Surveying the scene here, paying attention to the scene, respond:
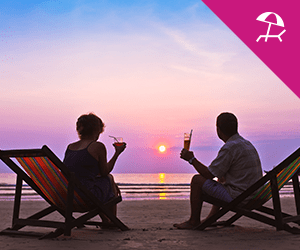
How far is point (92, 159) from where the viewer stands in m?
4.28

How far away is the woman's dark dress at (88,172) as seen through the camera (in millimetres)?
4277

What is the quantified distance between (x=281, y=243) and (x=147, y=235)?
4.67ft

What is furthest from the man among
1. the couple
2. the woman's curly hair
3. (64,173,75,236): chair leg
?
(64,173,75,236): chair leg

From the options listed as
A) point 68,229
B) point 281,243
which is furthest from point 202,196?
point 68,229

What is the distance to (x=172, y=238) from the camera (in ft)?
12.9

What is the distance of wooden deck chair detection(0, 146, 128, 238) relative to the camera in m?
3.80

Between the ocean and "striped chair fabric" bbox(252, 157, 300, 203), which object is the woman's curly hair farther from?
the ocean

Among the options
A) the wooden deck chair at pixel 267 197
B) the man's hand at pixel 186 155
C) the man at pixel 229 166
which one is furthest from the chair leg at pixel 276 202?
the man's hand at pixel 186 155

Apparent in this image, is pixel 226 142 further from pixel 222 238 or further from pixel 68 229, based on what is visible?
pixel 68 229

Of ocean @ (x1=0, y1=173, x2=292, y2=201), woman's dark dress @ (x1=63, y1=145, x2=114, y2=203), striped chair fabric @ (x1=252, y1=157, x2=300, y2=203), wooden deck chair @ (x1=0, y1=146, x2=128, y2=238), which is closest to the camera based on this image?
wooden deck chair @ (x1=0, y1=146, x2=128, y2=238)

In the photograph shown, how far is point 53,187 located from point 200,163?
5.46ft

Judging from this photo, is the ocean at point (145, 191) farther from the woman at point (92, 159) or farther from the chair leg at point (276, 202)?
the chair leg at point (276, 202)

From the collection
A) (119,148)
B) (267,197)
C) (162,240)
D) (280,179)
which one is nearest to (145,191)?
(119,148)

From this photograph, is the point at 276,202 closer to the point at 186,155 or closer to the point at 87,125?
the point at 186,155
